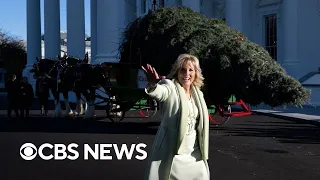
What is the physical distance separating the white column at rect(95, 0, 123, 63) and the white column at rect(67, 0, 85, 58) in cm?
458

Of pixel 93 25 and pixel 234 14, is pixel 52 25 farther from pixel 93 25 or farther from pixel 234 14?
pixel 234 14

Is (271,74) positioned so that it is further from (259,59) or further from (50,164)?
(50,164)

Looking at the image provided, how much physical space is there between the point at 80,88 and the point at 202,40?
665 centimetres

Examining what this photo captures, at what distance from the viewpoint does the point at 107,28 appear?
1076 inches

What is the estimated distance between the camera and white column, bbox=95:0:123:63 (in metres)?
27.2

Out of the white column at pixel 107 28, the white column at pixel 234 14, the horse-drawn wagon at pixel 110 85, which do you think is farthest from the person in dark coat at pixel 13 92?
the white column at pixel 234 14

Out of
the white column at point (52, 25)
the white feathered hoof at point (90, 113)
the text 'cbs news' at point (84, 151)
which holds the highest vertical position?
the white column at point (52, 25)

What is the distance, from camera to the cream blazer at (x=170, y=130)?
4.72 meters

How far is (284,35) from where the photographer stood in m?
27.8

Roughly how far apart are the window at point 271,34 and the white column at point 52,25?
625 inches

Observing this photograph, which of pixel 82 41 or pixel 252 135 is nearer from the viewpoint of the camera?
pixel 252 135

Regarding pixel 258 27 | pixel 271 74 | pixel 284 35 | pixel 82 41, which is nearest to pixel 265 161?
pixel 271 74

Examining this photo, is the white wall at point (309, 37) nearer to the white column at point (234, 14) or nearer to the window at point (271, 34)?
the window at point (271, 34)

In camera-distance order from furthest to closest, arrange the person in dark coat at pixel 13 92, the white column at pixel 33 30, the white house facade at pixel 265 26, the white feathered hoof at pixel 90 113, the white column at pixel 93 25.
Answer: the white column at pixel 33 30, the white column at pixel 93 25, the white house facade at pixel 265 26, the person in dark coat at pixel 13 92, the white feathered hoof at pixel 90 113
